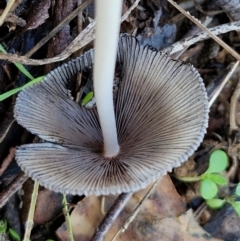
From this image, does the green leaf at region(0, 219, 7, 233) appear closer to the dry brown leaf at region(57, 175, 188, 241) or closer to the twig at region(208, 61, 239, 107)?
the dry brown leaf at region(57, 175, 188, 241)

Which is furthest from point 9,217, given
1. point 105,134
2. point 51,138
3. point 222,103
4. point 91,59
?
point 222,103

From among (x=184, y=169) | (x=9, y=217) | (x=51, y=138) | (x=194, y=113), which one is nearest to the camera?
(x=194, y=113)

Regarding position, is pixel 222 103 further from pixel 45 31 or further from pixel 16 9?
pixel 16 9

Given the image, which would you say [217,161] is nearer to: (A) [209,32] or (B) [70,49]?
(A) [209,32]

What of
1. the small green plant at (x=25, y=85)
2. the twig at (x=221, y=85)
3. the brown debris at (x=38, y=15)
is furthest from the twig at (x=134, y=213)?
the brown debris at (x=38, y=15)

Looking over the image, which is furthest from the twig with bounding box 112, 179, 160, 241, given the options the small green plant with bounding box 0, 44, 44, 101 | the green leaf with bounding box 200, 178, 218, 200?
the small green plant with bounding box 0, 44, 44, 101

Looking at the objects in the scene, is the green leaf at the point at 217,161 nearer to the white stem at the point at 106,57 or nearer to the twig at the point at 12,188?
the white stem at the point at 106,57

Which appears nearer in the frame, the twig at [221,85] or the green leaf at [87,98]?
the green leaf at [87,98]
